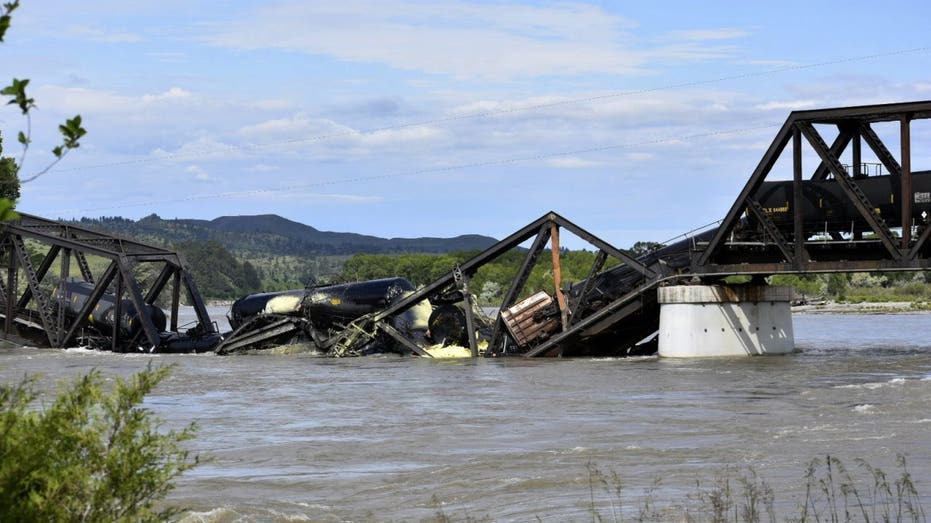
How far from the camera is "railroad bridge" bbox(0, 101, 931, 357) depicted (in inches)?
1411

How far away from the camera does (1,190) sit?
77.5 meters

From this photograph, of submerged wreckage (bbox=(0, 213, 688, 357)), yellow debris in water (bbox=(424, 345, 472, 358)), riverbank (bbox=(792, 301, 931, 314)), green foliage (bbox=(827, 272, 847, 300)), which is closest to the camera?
submerged wreckage (bbox=(0, 213, 688, 357))

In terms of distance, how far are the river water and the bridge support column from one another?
96 centimetres

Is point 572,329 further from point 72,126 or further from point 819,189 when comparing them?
point 72,126

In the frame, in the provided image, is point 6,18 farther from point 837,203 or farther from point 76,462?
point 837,203

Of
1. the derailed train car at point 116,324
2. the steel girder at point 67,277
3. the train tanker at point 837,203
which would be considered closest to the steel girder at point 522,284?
the train tanker at point 837,203

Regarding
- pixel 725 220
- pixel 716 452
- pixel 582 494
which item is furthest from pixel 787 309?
pixel 582 494

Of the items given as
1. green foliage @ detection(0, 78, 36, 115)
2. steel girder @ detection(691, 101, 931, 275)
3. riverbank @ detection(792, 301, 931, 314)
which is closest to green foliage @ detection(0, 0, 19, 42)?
green foliage @ detection(0, 78, 36, 115)

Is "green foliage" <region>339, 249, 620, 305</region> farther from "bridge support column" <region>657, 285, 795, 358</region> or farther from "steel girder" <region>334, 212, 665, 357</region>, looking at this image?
"bridge support column" <region>657, 285, 795, 358</region>

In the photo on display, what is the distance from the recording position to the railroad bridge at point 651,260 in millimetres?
35844

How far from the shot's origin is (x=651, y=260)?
138 ft

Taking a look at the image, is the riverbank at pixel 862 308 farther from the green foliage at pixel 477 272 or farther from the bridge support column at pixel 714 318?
the bridge support column at pixel 714 318

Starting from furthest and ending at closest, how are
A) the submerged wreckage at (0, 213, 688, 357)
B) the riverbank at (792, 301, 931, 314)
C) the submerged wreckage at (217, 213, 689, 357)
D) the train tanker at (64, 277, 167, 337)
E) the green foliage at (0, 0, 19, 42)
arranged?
the riverbank at (792, 301, 931, 314) → the train tanker at (64, 277, 167, 337) → the submerged wreckage at (0, 213, 688, 357) → the submerged wreckage at (217, 213, 689, 357) → the green foliage at (0, 0, 19, 42)

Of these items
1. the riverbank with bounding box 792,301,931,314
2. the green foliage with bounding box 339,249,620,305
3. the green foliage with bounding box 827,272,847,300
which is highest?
the green foliage with bounding box 339,249,620,305
